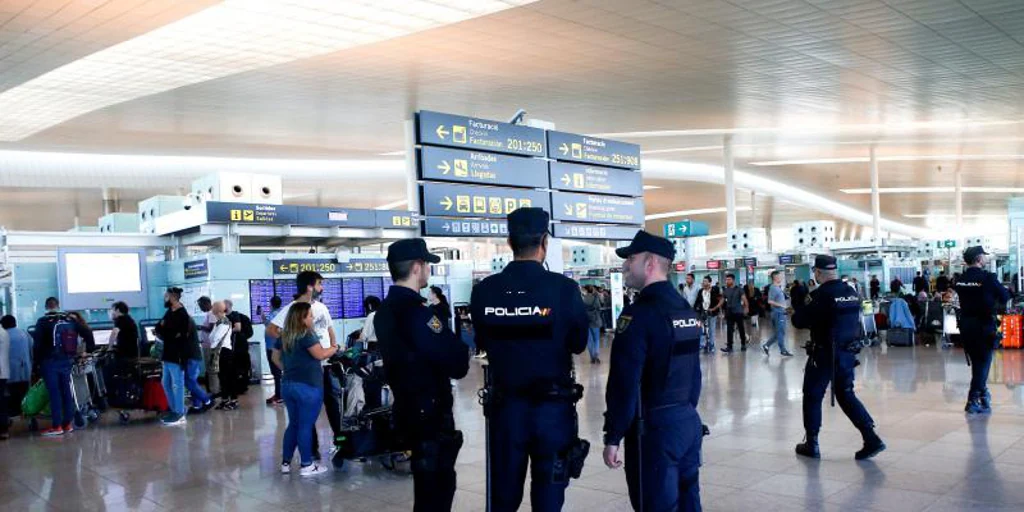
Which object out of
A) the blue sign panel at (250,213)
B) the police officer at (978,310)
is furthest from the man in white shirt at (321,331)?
the blue sign panel at (250,213)

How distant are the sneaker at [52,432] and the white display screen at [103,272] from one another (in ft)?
14.7

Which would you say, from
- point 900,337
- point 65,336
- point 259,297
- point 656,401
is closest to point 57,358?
point 65,336

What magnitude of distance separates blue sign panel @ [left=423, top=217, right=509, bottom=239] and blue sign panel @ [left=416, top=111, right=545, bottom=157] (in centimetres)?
99

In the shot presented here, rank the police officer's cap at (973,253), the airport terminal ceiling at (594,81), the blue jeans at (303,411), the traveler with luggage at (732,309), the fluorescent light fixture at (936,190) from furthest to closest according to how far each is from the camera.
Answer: the fluorescent light fixture at (936,190) → the traveler with luggage at (732,309) → the airport terminal ceiling at (594,81) → the police officer's cap at (973,253) → the blue jeans at (303,411)

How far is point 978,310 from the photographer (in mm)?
7719

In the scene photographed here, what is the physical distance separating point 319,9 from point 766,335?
15.8m

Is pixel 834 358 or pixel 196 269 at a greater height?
pixel 196 269

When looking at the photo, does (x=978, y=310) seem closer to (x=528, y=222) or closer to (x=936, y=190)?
(x=528, y=222)

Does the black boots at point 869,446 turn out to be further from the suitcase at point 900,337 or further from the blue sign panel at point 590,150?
the suitcase at point 900,337

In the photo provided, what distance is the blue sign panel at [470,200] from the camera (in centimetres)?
1033

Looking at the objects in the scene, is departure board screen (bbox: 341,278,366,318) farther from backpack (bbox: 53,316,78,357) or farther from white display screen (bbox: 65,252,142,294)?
backpack (bbox: 53,316,78,357)

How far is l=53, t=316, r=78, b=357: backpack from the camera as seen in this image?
9.58m

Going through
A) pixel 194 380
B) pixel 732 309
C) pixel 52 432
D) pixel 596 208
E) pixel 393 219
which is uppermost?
pixel 393 219

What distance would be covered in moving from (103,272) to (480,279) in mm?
6591
